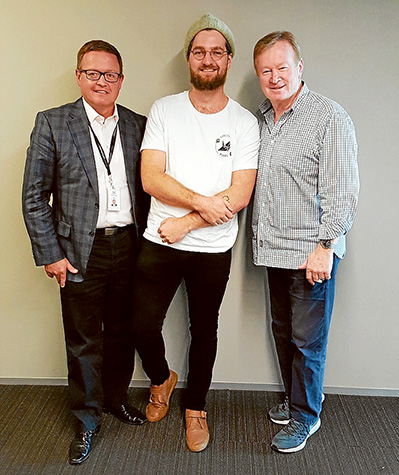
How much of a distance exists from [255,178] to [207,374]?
0.96 m

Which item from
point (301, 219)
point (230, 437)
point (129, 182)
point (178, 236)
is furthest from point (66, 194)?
point (230, 437)

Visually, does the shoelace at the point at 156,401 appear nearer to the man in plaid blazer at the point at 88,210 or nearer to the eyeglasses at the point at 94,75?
the man in plaid blazer at the point at 88,210

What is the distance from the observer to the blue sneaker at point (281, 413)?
8.48 feet

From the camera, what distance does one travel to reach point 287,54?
6.96 feet

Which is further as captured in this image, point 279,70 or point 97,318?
point 97,318

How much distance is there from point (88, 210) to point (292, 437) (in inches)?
54.3

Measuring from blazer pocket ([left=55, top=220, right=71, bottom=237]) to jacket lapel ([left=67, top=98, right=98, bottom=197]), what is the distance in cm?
20

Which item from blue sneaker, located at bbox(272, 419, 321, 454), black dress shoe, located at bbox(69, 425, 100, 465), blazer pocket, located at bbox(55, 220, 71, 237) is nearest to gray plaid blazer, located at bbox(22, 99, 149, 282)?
blazer pocket, located at bbox(55, 220, 71, 237)

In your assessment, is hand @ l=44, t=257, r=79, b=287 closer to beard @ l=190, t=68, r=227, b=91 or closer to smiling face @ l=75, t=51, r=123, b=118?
smiling face @ l=75, t=51, r=123, b=118

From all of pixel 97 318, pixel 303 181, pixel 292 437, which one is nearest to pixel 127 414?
pixel 97 318

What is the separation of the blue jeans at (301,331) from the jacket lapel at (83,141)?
93cm

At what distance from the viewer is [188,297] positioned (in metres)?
2.41

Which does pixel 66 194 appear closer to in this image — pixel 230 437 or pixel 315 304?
pixel 315 304

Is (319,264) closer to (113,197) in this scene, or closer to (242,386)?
(113,197)
